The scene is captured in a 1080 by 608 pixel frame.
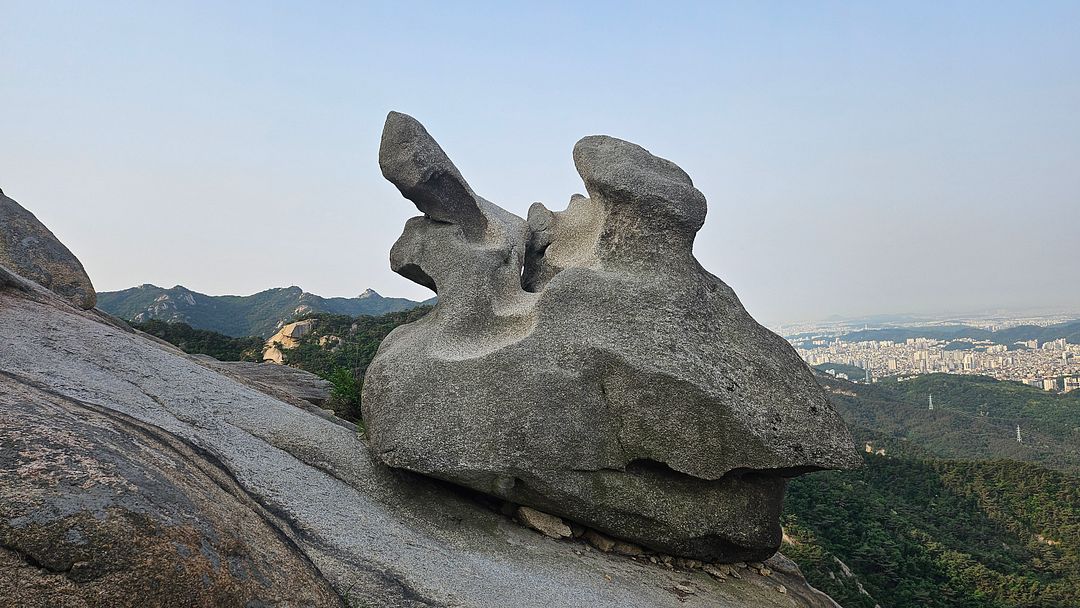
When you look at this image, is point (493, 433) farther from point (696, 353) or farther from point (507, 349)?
point (696, 353)

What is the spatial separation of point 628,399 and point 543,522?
1.88 meters

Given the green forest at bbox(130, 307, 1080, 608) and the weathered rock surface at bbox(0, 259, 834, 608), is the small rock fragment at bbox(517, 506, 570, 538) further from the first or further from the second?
the green forest at bbox(130, 307, 1080, 608)

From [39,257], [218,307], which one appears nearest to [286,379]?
[39,257]

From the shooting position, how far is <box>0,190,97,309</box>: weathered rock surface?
10.7 meters

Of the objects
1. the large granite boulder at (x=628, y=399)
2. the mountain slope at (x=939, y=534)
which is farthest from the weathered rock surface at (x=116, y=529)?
the mountain slope at (x=939, y=534)

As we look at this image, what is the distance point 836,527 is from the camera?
84.8 ft

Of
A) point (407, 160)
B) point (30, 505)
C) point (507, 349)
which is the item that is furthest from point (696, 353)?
point (30, 505)

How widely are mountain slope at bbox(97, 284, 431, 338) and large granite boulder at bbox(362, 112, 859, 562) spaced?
45.8 metres

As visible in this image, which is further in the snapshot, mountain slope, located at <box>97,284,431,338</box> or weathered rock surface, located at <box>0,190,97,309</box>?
mountain slope, located at <box>97,284,431,338</box>

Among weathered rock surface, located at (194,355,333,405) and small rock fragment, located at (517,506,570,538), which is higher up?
weathered rock surface, located at (194,355,333,405)

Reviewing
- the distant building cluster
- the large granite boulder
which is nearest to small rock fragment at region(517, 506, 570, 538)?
the large granite boulder

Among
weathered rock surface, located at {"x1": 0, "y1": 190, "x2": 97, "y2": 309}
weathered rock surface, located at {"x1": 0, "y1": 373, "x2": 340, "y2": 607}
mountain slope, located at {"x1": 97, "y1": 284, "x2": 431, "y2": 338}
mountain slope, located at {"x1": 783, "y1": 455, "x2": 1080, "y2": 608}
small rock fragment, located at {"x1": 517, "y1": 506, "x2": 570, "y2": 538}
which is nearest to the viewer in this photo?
weathered rock surface, located at {"x1": 0, "y1": 373, "x2": 340, "y2": 607}

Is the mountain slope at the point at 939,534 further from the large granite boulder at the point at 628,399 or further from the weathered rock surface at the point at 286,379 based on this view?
the weathered rock surface at the point at 286,379

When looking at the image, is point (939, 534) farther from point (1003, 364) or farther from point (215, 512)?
point (1003, 364)
